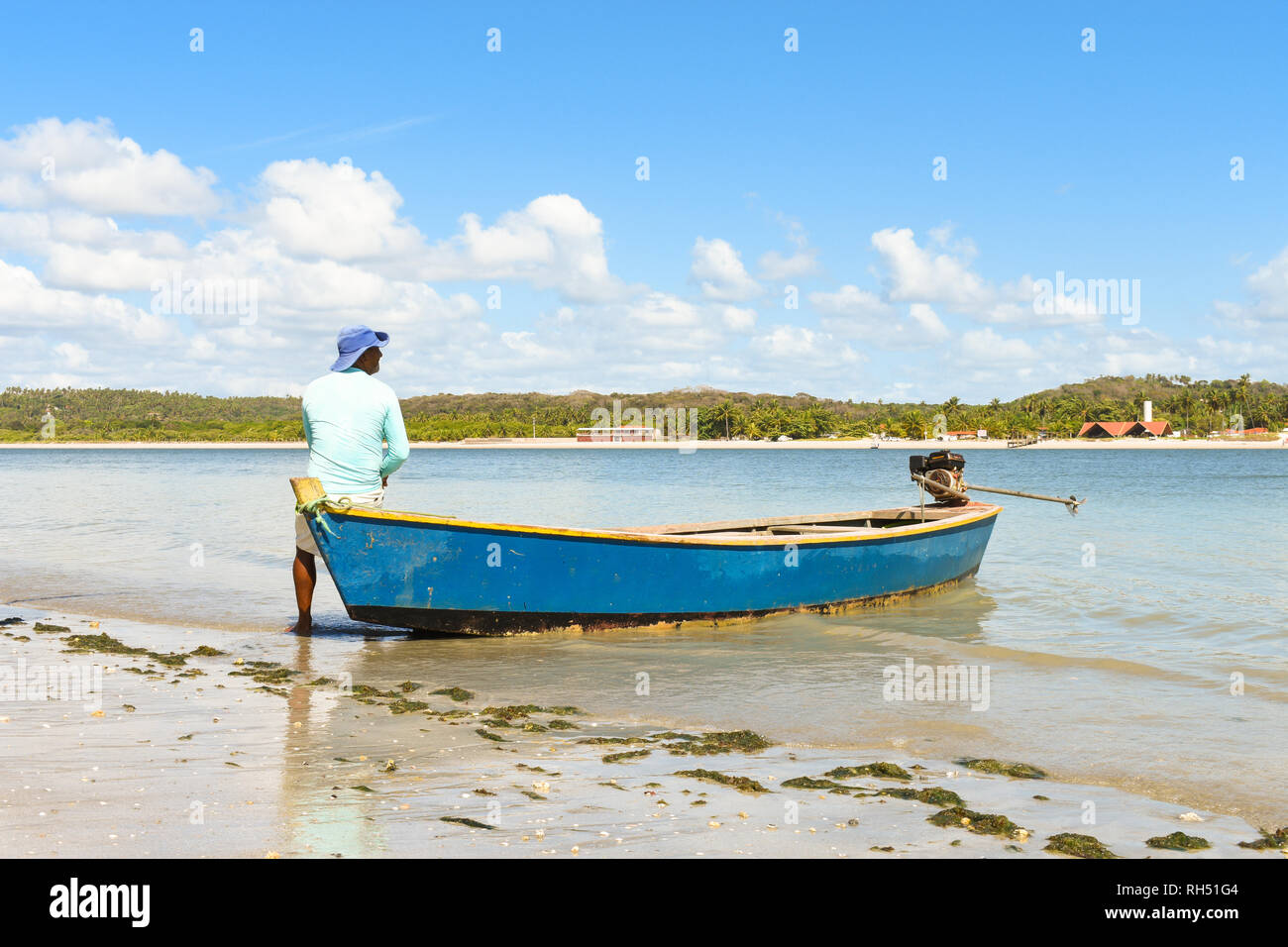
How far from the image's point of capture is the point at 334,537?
25.8 ft

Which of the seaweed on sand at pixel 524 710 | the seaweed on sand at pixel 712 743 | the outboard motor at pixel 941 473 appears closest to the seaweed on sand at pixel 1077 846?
the seaweed on sand at pixel 712 743

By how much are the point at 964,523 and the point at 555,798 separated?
942cm

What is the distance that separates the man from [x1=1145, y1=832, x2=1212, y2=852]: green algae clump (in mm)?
5465

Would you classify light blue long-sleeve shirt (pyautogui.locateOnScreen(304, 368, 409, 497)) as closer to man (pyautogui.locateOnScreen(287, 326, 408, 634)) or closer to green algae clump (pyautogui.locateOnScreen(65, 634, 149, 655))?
man (pyautogui.locateOnScreen(287, 326, 408, 634))

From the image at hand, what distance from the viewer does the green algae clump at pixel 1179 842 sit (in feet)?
13.9

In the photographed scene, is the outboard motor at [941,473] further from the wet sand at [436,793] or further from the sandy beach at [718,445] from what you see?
the sandy beach at [718,445]

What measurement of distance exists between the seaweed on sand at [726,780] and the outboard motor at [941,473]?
1009 cm

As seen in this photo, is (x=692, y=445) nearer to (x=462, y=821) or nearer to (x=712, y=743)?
(x=712, y=743)

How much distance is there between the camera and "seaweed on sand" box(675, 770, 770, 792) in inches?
192

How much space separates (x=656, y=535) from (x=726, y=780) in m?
4.87

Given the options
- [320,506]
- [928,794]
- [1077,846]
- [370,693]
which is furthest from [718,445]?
[1077,846]

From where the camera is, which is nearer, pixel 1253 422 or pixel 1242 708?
pixel 1242 708
